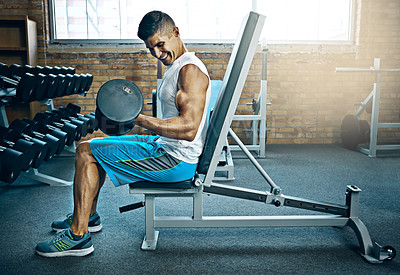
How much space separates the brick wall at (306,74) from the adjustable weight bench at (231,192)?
2815mm

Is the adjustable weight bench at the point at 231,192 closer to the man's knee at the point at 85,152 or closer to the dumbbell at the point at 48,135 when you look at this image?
the man's knee at the point at 85,152

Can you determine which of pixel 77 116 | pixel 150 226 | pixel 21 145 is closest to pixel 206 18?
Result: pixel 77 116

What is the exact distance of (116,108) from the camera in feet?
4.47

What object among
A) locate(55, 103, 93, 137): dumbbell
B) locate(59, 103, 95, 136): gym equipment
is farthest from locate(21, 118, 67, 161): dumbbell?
locate(59, 103, 95, 136): gym equipment

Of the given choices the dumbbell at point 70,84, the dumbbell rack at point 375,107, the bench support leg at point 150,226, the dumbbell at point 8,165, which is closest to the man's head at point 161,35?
the bench support leg at point 150,226

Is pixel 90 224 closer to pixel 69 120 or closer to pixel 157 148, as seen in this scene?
pixel 157 148

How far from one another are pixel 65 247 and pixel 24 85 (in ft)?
3.69

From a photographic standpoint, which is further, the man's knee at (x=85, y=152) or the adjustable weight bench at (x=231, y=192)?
the man's knee at (x=85, y=152)

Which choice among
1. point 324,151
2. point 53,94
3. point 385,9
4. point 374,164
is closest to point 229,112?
point 53,94

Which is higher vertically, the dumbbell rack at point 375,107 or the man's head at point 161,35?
the man's head at point 161,35

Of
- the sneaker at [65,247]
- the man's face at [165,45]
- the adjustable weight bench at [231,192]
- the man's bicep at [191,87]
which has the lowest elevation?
the sneaker at [65,247]

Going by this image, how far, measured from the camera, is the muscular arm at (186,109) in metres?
1.47

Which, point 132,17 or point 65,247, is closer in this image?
point 65,247

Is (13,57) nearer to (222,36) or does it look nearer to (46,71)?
(46,71)
